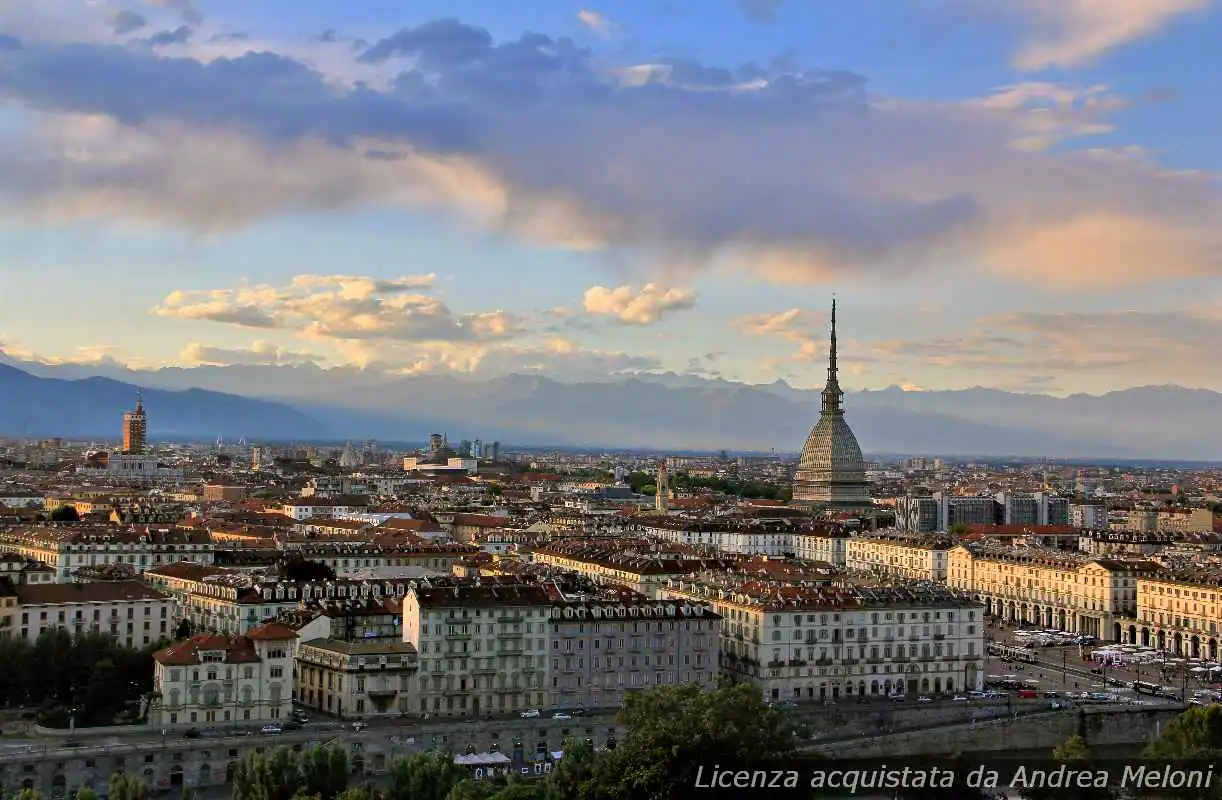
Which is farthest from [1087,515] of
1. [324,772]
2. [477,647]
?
[324,772]

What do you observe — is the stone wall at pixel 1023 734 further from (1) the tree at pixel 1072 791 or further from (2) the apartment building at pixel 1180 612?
(2) the apartment building at pixel 1180 612

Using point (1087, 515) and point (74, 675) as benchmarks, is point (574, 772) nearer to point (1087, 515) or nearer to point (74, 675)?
point (74, 675)

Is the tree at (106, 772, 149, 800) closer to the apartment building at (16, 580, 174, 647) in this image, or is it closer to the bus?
the apartment building at (16, 580, 174, 647)

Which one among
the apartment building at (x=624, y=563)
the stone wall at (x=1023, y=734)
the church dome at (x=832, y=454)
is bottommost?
the stone wall at (x=1023, y=734)

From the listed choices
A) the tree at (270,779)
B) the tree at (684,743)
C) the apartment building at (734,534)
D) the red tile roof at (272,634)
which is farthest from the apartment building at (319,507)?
the tree at (270,779)

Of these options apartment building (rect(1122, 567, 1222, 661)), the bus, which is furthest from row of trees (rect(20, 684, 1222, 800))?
apartment building (rect(1122, 567, 1222, 661))

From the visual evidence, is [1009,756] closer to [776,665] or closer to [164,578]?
[776,665]
